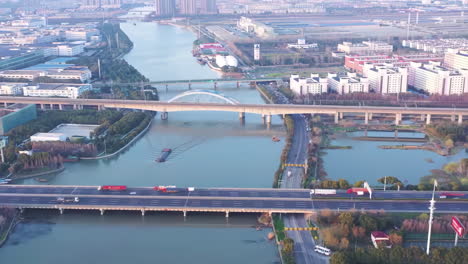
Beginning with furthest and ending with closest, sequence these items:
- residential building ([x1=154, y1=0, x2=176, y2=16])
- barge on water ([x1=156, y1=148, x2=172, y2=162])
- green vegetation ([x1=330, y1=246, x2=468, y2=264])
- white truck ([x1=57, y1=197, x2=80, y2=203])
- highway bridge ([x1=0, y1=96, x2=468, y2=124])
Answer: residential building ([x1=154, y1=0, x2=176, y2=16]), highway bridge ([x1=0, y1=96, x2=468, y2=124]), barge on water ([x1=156, y1=148, x2=172, y2=162]), white truck ([x1=57, y1=197, x2=80, y2=203]), green vegetation ([x1=330, y1=246, x2=468, y2=264])

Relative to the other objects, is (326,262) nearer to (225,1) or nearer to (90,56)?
(90,56)

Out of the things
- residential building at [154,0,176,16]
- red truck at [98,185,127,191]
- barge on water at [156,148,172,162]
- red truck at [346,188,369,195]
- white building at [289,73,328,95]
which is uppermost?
residential building at [154,0,176,16]

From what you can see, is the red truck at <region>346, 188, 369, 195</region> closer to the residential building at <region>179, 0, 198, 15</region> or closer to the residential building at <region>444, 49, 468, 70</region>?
the residential building at <region>444, 49, 468, 70</region>

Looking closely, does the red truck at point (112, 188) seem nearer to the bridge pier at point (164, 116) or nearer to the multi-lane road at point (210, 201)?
the multi-lane road at point (210, 201)

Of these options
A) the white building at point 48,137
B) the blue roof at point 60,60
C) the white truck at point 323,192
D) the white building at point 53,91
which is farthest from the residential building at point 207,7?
the white truck at point 323,192

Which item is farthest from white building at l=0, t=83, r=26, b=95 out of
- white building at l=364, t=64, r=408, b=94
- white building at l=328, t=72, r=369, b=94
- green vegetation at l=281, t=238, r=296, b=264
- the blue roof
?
green vegetation at l=281, t=238, r=296, b=264

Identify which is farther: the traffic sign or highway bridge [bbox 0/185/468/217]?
highway bridge [bbox 0/185/468/217]
